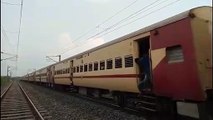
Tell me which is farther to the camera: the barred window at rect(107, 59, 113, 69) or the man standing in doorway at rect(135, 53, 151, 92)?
the barred window at rect(107, 59, 113, 69)

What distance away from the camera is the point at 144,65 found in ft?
33.1

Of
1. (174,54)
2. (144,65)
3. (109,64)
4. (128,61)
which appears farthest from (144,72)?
(109,64)

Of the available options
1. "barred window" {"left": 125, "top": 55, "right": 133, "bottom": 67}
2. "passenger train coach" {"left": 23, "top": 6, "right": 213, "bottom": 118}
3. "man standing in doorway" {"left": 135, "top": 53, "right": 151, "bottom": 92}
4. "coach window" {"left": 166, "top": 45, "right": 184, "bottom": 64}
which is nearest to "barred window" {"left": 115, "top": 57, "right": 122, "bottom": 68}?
"passenger train coach" {"left": 23, "top": 6, "right": 213, "bottom": 118}

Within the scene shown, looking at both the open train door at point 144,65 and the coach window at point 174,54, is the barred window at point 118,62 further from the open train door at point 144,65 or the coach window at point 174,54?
the coach window at point 174,54

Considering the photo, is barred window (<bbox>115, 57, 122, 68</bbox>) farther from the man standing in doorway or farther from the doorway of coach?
A: the man standing in doorway

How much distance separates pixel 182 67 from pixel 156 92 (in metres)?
1.55

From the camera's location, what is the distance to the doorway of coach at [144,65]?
9.62m

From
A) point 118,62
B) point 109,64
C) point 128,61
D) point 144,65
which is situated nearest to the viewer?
point 144,65

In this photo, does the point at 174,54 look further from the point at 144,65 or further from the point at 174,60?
the point at 144,65

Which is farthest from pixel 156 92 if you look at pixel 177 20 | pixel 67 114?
pixel 67 114

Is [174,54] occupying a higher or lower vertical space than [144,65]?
higher

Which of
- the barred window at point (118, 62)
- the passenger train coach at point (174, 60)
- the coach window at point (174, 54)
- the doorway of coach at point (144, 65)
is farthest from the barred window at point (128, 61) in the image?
the coach window at point (174, 54)

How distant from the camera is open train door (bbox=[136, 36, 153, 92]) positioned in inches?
378

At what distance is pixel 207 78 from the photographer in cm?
734
